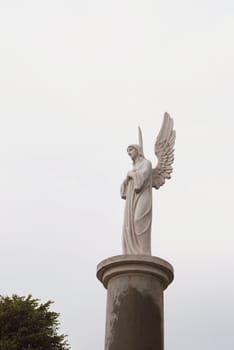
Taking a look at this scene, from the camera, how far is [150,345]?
11883 mm

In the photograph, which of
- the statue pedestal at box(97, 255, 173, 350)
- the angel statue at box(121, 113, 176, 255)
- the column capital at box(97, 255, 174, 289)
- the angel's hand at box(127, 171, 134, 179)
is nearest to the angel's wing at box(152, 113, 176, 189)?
the angel statue at box(121, 113, 176, 255)

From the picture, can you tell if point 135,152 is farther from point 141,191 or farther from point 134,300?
point 134,300

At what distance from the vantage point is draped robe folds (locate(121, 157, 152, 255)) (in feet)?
43.9

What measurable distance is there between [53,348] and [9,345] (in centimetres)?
227

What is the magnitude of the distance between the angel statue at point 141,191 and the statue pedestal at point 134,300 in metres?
0.68

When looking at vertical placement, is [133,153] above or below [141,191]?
above

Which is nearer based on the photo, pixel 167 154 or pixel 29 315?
pixel 167 154

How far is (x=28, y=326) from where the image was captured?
88.3 ft

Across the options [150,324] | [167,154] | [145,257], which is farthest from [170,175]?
[150,324]

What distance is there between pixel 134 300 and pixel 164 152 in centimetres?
461

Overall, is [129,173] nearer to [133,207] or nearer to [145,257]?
[133,207]

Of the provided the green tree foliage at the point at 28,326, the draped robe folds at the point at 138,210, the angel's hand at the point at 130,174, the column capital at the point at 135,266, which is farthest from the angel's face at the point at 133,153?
the green tree foliage at the point at 28,326

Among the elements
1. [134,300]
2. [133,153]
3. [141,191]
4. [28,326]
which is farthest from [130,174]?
[28,326]

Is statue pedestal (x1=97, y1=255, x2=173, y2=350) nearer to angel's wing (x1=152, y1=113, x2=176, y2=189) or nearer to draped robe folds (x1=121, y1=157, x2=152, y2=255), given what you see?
draped robe folds (x1=121, y1=157, x2=152, y2=255)
